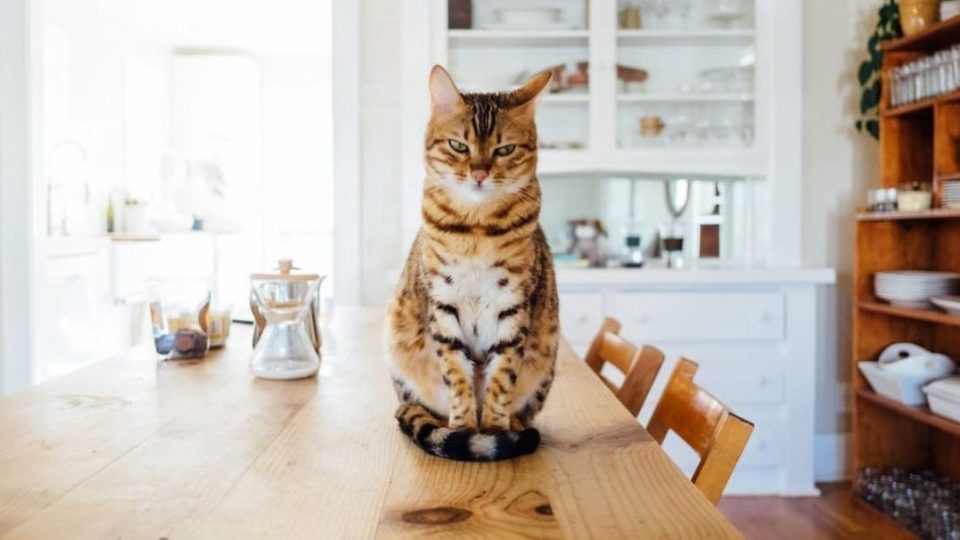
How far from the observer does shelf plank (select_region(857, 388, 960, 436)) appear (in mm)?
2350

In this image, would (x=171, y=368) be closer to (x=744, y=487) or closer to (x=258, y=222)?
(x=744, y=487)

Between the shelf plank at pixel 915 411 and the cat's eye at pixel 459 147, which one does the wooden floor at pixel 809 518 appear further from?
the cat's eye at pixel 459 147

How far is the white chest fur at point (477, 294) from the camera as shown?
0.83 m

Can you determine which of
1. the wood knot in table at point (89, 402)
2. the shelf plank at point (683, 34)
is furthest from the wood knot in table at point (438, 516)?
the shelf plank at point (683, 34)

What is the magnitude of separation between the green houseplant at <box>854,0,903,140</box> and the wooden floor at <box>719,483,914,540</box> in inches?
56.1

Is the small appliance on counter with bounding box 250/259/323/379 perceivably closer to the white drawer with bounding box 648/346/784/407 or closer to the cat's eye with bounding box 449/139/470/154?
the cat's eye with bounding box 449/139/470/154

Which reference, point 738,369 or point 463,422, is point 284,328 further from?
point 738,369

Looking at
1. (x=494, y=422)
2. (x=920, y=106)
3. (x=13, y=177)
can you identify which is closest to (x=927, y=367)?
(x=920, y=106)

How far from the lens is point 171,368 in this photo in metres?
1.34

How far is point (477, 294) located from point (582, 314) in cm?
206

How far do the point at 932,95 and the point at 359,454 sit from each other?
8.27 feet

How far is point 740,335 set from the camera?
9.48ft

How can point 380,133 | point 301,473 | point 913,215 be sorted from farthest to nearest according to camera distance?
1. point 380,133
2. point 913,215
3. point 301,473

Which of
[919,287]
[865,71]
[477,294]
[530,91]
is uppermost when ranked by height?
[865,71]
